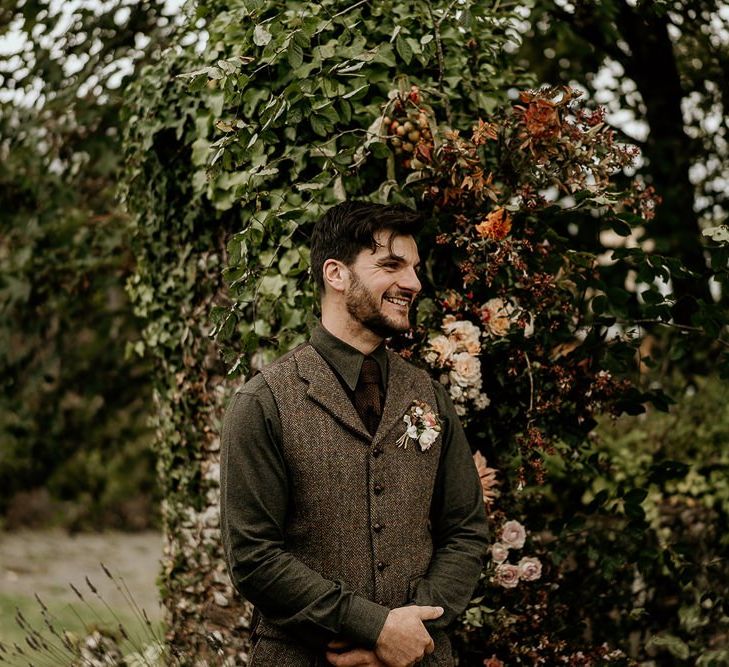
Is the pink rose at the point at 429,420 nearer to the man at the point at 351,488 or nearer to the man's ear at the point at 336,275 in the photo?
the man at the point at 351,488

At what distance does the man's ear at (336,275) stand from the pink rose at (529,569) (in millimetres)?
1334

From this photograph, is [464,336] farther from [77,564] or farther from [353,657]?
[77,564]

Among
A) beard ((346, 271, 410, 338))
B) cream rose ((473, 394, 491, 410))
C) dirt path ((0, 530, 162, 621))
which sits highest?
beard ((346, 271, 410, 338))

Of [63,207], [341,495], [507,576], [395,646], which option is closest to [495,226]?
[341,495]

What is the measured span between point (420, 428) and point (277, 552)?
0.51m

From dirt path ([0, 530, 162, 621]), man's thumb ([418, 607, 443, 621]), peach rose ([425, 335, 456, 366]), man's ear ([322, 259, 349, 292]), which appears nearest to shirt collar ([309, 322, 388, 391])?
man's ear ([322, 259, 349, 292])

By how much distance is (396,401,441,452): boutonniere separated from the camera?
2459mm

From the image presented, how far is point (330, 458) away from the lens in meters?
2.35

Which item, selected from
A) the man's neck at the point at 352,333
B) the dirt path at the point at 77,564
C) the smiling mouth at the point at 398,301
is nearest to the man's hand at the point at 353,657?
the man's neck at the point at 352,333

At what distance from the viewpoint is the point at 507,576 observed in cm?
314

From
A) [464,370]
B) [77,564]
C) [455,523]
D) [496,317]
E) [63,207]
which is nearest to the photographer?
[455,523]

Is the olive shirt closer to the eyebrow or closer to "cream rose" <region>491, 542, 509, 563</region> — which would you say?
the eyebrow

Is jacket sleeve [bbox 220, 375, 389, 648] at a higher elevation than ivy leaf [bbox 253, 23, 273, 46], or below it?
below

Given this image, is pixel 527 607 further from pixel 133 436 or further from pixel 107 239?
pixel 133 436
